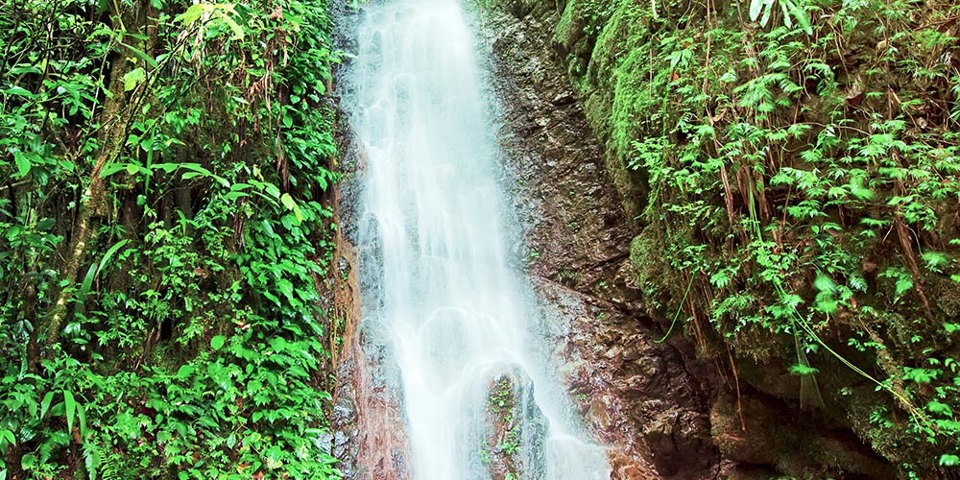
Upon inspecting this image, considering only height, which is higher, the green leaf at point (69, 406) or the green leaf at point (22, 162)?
the green leaf at point (22, 162)

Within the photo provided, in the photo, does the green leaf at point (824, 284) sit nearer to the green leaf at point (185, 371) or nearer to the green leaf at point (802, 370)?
the green leaf at point (802, 370)

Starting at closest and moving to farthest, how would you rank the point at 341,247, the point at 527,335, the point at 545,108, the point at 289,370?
the point at 289,370 → the point at 527,335 → the point at 341,247 → the point at 545,108

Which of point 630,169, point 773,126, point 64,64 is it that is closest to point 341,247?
point 64,64

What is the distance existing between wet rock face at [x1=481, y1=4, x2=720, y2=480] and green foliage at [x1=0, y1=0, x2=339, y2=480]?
2446 mm

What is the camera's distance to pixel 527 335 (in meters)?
5.38

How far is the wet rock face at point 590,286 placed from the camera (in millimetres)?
4379

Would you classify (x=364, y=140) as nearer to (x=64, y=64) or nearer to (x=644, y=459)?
(x=64, y=64)

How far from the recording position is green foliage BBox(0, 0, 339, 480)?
10.8 feet

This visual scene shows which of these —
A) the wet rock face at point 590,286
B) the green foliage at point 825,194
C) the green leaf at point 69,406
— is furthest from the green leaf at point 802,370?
the green leaf at point 69,406

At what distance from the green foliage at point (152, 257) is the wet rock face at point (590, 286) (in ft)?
8.03

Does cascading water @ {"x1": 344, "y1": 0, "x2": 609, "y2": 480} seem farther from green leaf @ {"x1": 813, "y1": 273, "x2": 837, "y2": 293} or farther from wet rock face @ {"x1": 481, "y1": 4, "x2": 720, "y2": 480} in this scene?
green leaf @ {"x1": 813, "y1": 273, "x2": 837, "y2": 293}

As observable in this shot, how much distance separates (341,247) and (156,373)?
236 centimetres

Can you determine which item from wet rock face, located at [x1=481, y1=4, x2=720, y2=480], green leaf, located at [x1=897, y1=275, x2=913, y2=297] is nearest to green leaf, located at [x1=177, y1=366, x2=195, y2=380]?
wet rock face, located at [x1=481, y1=4, x2=720, y2=480]

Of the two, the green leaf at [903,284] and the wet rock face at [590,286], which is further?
the wet rock face at [590,286]
